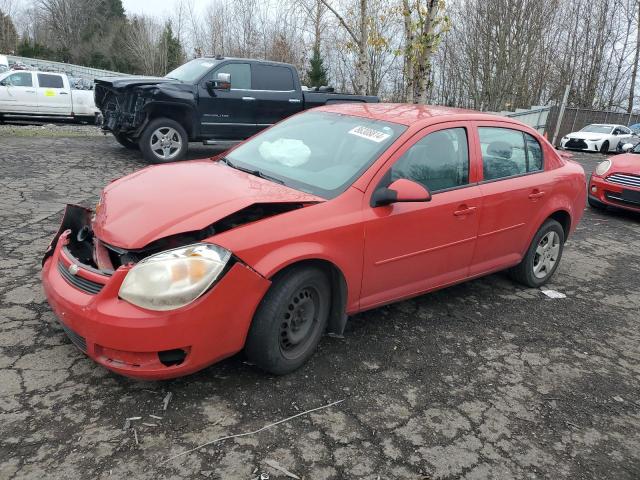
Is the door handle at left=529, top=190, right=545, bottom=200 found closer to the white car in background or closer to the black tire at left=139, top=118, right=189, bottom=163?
the black tire at left=139, top=118, right=189, bottom=163

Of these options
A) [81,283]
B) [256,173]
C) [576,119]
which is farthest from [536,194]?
[576,119]

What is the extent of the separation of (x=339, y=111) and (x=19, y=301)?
277 centimetres

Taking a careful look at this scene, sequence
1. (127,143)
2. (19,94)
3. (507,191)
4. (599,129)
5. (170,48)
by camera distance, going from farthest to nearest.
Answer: (170,48) → (599,129) → (19,94) → (127,143) → (507,191)

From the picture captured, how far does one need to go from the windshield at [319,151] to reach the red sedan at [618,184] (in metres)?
6.08

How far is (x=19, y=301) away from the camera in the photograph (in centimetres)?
365

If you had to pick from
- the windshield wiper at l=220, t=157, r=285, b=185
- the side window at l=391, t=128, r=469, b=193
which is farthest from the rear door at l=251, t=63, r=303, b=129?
the side window at l=391, t=128, r=469, b=193

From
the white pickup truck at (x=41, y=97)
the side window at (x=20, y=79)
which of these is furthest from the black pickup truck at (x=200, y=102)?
the side window at (x=20, y=79)

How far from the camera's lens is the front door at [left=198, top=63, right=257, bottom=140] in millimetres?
9078

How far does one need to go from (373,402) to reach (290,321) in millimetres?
660

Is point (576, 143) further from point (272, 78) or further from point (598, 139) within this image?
point (272, 78)

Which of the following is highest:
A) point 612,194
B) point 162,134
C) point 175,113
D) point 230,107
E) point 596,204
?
point 230,107

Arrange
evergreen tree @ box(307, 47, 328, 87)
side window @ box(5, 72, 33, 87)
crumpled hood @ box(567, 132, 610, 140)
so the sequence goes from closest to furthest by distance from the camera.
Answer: side window @ box(5, 72, 33, 87), crumpled hood @ box(567, 132, 610, 140), evergreen tree @ box(307, 47, 328, 87)

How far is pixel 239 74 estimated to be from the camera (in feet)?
31.1

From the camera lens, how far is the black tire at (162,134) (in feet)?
28.1
